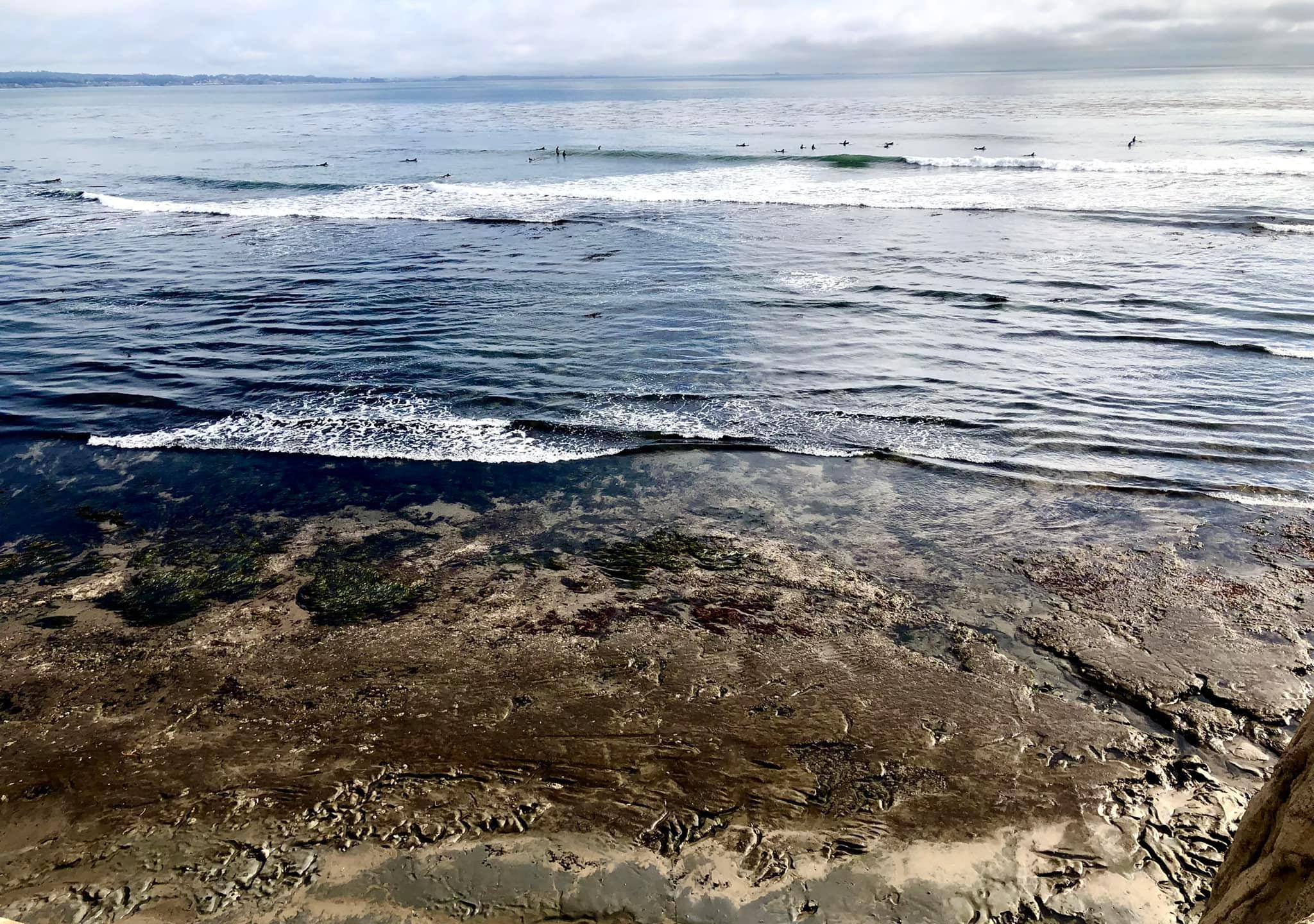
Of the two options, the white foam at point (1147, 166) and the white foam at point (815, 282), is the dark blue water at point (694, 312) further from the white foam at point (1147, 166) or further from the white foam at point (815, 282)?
the white foam at point (1147, 166)

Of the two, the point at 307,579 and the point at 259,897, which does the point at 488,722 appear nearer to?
the point at 259,897

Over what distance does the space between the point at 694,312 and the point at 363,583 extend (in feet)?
34.5

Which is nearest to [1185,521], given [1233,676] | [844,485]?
[1233,676]

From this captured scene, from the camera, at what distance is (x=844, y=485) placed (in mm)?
9352

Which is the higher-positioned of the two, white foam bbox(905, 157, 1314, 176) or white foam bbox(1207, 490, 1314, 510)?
white foam bbox(905, 157, 1314, 176)

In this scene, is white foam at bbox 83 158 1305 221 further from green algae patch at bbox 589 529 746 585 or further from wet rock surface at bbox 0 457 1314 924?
wet rock surface at bbox 0 457 1314 924

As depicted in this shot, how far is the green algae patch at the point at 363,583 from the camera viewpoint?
7137 millimetres

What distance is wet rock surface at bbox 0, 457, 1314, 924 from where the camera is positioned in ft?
14.8

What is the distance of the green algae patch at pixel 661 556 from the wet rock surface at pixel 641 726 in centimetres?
4

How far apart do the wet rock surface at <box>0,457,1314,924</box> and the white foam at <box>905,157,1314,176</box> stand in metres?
34.3

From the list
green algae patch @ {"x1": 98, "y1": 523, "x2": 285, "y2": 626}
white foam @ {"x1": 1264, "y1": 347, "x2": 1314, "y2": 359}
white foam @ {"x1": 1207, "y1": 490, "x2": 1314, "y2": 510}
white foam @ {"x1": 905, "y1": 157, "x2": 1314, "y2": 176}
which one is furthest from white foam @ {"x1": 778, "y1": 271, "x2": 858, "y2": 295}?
white foam @ {"x1": 905, "y1": 157, "x2": 1314, "y2": 176}

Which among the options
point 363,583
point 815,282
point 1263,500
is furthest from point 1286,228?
point 363,583

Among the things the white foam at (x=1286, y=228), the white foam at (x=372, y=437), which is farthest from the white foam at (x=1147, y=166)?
the white foam at (x=372, y=437)

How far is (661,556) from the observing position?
7.98 meters
